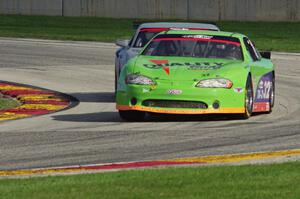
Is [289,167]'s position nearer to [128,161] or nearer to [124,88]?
[128,161]

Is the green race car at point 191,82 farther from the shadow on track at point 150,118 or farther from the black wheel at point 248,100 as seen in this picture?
the shadow on track at point 150,118

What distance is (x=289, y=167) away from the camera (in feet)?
35.2

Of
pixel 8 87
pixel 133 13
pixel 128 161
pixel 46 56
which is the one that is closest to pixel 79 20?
pixel 133 13

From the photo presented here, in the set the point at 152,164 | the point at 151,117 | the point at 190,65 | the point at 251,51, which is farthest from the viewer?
the point at 251,51

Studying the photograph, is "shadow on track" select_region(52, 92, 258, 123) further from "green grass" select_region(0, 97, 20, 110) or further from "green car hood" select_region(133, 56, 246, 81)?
"green grass" select_region(0, 97, 20, 110)

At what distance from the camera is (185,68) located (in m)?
16.1

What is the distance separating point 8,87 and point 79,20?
28.8 m

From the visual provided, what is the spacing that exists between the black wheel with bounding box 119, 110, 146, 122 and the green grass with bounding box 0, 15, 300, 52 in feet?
64.1

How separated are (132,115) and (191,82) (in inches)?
37.7

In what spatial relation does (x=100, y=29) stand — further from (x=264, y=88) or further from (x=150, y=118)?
(x=150, y=118)

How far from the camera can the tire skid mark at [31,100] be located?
56.8ft

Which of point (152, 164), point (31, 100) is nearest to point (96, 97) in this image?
point (31, 100)

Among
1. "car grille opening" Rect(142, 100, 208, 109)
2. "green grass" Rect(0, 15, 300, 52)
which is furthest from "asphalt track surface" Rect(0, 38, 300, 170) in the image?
"green grass" Rect(0, 15, 300, 52)

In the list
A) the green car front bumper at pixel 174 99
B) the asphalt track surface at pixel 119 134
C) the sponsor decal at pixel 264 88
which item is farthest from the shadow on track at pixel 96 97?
the green car front bumper at pixel 174 99
